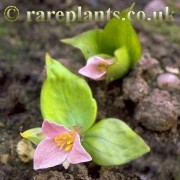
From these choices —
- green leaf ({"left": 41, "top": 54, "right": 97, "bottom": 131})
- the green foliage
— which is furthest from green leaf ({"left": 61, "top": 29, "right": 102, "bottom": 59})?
green leaf ({"left": 41, "top": 54, "right": 97, "bottom": 131})

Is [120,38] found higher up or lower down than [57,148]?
higher up

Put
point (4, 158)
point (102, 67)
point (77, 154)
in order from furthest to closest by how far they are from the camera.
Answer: point (102, 67) → point (4, 158) → point (77, 154)

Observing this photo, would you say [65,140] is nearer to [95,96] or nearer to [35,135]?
[35,135]

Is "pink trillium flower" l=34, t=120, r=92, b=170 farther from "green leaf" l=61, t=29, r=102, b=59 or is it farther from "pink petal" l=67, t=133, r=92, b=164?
"green leaf" l=61, t=29, r=102, b=59

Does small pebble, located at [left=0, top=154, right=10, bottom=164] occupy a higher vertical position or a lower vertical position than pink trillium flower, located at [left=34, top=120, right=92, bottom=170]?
lower

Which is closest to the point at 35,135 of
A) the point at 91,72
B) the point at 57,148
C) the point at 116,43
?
the point at 57,148

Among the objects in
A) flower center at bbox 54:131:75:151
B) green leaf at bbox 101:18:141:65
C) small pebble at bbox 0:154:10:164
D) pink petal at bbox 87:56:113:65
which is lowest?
small pebble at bbox 0:154:10:164

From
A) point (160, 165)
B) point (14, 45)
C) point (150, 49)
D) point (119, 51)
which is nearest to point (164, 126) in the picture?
point (160, 165)
